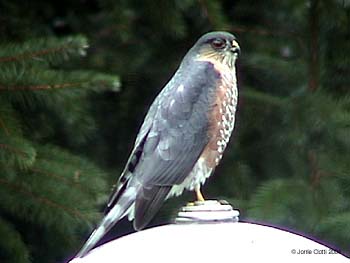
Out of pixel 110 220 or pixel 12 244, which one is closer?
pixel 110 220

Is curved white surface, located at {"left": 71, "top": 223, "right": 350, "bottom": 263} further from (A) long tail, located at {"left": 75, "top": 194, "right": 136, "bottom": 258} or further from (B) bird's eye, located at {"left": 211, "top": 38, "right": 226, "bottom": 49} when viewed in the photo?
(B) bird's eye, located at {"left": 211, "top": 38, "right": 226, "bottom": 49}

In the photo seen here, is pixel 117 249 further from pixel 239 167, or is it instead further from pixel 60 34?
pixel 60 34

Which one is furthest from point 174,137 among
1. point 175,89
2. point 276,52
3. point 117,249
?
point 276,52

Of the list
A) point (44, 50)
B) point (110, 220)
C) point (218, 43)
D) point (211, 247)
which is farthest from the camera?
point (44, 50)

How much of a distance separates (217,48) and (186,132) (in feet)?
0.96

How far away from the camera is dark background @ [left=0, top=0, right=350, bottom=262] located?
327cm

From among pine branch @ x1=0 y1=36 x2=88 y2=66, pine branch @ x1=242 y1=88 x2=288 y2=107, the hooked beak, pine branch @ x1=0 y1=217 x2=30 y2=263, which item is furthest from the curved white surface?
pine branch @ x1=242 y1=88 x2=288 y2=107

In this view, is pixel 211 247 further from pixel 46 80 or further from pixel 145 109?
pixel 145 109

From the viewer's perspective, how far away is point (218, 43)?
292cm

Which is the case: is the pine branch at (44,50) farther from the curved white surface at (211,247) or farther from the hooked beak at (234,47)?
the curved white surface at (211,247)

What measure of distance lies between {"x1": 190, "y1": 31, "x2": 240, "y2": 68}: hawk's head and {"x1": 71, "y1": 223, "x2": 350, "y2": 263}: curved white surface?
0.78 m

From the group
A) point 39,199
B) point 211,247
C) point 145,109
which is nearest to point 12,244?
point 39,199

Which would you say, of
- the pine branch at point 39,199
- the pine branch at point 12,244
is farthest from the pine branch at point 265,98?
the pine branch at point 12,244

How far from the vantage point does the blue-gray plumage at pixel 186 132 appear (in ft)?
8.83
